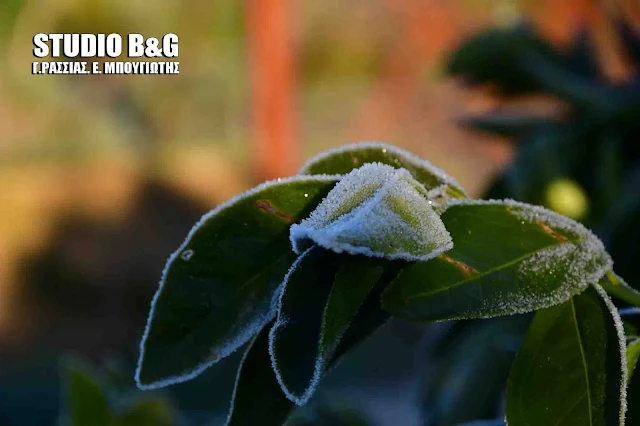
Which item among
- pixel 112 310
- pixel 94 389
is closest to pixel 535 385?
pixel 94 389

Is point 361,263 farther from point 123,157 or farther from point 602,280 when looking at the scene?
point 123,157

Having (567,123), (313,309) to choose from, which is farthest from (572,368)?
(567,123)

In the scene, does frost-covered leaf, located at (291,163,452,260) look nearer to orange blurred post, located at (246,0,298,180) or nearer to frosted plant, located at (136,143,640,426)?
frosted plant, located at (136,143,640,426)

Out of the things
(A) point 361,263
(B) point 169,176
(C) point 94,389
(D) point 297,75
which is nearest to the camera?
(A) point 361,263

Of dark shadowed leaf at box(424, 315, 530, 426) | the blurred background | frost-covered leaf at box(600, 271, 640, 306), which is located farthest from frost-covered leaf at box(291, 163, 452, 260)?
the blurred background

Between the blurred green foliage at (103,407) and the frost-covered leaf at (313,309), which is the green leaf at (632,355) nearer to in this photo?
the frost-covered leaf at (313,309)

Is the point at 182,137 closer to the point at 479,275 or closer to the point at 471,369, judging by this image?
the point at 471,369

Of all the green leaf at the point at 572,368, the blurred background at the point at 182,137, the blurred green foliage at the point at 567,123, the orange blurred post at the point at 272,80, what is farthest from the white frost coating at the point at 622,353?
the orange blurred post at the point at 272,80
